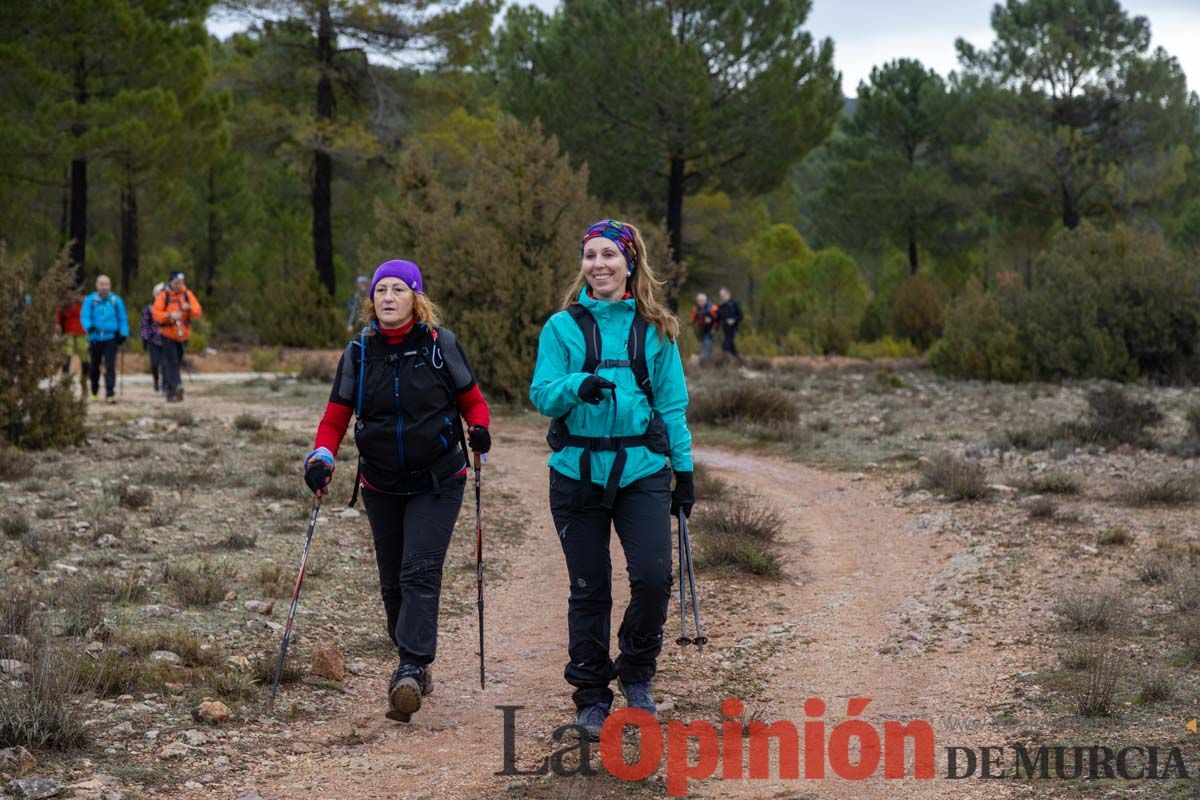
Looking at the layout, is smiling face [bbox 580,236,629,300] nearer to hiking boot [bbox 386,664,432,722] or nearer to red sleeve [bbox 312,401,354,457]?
red sleeve [bbox 312,401,354,457]

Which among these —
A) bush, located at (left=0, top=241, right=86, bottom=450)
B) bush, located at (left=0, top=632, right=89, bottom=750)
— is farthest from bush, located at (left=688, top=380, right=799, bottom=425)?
bush, located at (left=0, top=632, right=89, bottom=750)

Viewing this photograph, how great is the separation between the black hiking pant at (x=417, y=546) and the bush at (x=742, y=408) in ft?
35.7

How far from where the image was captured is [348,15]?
29.7 meters

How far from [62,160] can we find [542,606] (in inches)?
839

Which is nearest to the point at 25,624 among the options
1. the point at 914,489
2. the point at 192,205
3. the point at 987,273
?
the point at 914,489

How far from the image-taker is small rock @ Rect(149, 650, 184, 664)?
5.89m

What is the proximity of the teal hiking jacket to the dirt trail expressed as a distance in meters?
1.18

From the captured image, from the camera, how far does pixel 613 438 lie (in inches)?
199

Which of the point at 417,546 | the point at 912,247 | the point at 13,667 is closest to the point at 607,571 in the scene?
the point at 417,546

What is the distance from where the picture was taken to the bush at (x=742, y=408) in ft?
53.9

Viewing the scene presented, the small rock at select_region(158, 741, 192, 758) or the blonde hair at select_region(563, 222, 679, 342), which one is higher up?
the blonde hair at select_region(563, 222, 679, 342)

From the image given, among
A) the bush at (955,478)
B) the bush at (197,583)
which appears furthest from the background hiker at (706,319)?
the bush at (197,583)

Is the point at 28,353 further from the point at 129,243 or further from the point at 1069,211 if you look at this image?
the point at 1069,211

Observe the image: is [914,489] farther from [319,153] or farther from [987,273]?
[987,273]
